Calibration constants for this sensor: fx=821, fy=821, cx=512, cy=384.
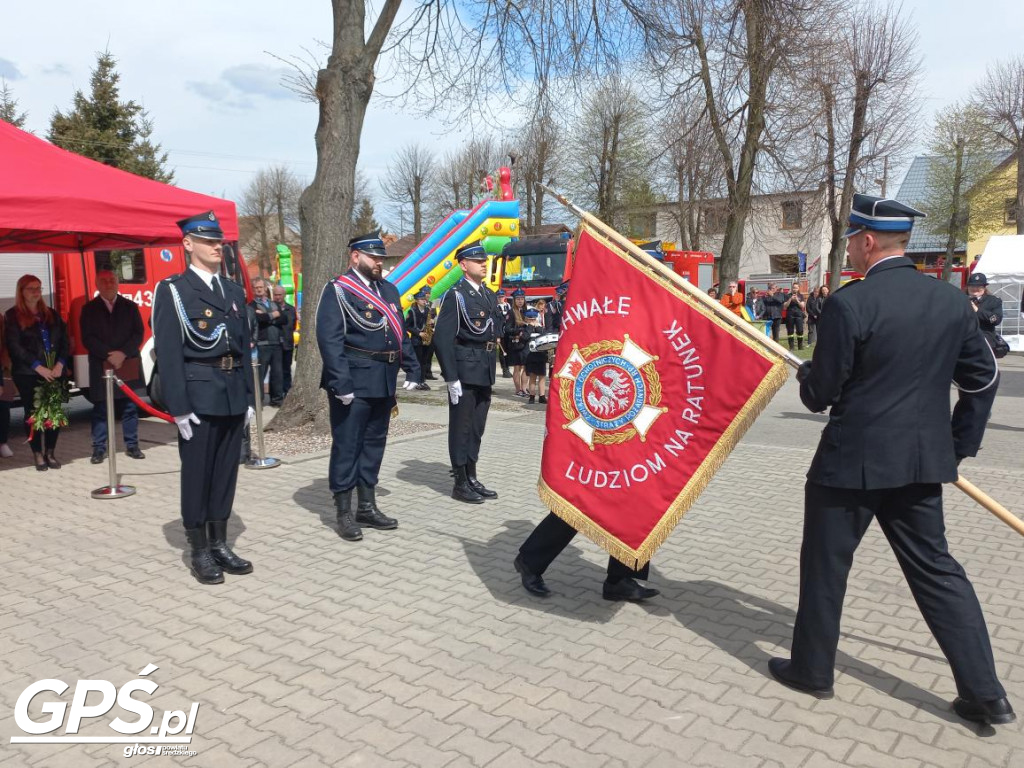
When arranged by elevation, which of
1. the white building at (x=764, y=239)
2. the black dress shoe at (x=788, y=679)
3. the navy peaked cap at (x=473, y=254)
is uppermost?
the white building at (x=764, y=239)

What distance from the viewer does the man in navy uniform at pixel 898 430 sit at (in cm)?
313

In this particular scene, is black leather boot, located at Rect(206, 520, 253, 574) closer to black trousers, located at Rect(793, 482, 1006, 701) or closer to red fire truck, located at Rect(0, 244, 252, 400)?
black trousers, located at Rect(793, 482, 1006, 701)

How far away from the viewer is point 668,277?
12.6ft

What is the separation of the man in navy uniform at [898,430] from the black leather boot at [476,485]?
3675 mm

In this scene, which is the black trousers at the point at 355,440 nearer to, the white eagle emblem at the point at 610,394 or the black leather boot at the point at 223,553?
the black leather boot at the point at 223,553

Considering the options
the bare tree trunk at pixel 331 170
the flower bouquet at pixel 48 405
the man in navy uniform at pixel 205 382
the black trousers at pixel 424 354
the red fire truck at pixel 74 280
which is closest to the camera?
the man in navy uniform at pixel 205 382

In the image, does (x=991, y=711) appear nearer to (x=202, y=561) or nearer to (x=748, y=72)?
(x=202, y=561)

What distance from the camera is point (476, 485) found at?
682 centimetres

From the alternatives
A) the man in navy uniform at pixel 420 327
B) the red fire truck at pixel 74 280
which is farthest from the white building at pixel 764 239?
the red fire truck at pixel 74 280

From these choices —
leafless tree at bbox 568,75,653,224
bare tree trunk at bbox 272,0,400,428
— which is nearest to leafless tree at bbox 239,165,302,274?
leafless tree at bbox 568,75,653,224

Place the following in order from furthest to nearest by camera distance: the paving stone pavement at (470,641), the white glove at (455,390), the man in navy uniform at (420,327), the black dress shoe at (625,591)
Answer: the man in navy uniform at (420,327)
the white glove at (455,390)
the black dress shoe at (625,591)
the paving stone pavement at (470,641)

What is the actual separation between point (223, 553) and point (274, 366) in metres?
7.65

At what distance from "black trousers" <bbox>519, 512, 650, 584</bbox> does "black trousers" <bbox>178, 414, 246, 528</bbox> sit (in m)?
1.84

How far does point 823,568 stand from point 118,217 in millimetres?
6317
